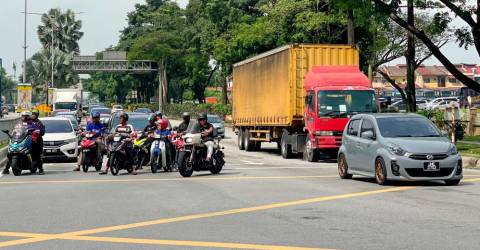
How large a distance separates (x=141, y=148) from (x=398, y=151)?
8.41m

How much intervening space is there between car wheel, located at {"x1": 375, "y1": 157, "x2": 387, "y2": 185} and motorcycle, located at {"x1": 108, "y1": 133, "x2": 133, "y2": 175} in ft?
23.4

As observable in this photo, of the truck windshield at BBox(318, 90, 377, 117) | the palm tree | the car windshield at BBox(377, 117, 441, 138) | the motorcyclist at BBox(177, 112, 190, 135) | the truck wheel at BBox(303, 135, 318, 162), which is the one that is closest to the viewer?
the car windshield at BBox(377, 117, 441, 138)

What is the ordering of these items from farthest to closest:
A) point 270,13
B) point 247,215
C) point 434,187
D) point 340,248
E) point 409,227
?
point 270,13 → point 434,187 → point 247,215 → point 409,227 → point 340,248

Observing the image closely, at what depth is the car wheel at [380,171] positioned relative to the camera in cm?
1720

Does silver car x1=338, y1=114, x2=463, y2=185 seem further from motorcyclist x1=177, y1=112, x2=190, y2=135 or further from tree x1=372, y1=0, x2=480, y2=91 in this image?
tree x1=372, y1=0, x2=480, y2=91

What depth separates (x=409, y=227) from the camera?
35.1 feet

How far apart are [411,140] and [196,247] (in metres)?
9.00

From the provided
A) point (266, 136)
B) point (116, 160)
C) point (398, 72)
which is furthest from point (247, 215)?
point (398, 72)

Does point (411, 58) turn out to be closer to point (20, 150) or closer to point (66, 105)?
point (20, 150)

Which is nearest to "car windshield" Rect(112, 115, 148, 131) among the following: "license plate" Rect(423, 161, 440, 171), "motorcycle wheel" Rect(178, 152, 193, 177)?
"motorcycle wheel" Rect(178, 152, 193, 177)

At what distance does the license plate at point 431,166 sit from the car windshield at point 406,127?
1220mm

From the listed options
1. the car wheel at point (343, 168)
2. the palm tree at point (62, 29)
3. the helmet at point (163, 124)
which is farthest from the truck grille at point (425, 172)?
the palm tree at point (62, 29)

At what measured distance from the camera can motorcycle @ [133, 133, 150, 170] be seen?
22.6m

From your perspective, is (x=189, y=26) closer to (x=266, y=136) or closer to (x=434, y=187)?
(x=266, y=136)
